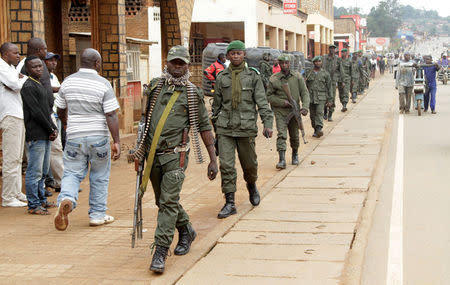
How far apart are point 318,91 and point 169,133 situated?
962 cm

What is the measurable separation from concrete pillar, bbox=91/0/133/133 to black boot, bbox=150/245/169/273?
889 centimetres

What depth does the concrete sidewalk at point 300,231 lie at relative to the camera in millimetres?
5582

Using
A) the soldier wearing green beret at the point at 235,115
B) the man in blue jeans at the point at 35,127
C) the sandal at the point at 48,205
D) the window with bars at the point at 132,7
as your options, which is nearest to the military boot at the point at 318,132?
the window with bars at the point at 132,7

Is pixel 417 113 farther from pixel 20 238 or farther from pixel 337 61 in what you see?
pixel 20 238

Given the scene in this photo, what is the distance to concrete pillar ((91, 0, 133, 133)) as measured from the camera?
14.1 meters

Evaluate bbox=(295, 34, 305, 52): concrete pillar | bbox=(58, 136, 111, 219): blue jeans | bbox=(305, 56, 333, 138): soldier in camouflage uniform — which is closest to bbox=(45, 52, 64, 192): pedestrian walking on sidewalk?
bbox=(58, 136, 111, 219): blue jeans

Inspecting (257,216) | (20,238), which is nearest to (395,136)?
(257,216)

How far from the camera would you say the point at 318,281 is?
5352 mm

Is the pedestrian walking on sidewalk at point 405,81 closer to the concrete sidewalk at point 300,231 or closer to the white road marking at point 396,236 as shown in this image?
the concrete sidewalk at point 300,231

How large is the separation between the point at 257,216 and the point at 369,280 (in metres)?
2.36

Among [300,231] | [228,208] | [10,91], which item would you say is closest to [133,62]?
[10,91]

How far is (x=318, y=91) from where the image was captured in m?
15.1

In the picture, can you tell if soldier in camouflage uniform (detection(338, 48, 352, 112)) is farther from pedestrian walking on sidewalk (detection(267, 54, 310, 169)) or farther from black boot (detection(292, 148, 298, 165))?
pedestrian walking on sidewalk (detection(267, 54, 310, 169))

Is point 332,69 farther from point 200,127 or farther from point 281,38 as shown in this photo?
point 281,38
